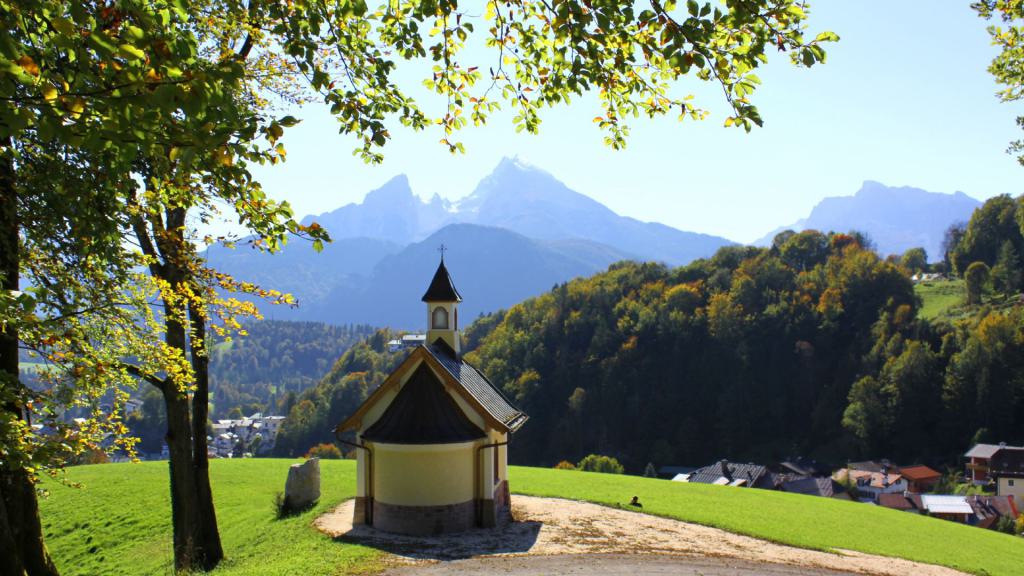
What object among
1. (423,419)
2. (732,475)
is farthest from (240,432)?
(423,419)

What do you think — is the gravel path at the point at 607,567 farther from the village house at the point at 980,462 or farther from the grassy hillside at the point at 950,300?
the grassy hillside at the point at 950,300

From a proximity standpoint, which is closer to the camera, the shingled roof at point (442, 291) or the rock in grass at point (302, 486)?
the rock in grass at point (302, 486)

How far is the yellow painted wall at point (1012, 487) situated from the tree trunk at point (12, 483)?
7293 cm

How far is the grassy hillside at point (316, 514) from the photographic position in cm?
1573

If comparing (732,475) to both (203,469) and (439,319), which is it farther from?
(203,469)

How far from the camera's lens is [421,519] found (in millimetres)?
16859

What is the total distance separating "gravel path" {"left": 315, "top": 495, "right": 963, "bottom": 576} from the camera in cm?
1416

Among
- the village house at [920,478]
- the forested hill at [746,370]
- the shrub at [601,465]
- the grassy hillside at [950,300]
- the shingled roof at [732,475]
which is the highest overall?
the grassy hillside at [950,300]

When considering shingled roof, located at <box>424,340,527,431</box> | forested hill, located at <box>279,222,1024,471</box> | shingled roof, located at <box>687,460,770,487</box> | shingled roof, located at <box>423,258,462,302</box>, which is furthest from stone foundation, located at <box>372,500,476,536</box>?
forested hill, located at <box>279,222,1024,471</box>

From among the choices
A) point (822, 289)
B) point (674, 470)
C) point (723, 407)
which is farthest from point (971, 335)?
point (674, 470)

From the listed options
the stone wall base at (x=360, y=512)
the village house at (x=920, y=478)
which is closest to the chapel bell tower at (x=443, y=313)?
the stone wall base at (x=360, y=512)

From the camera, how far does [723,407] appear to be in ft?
308

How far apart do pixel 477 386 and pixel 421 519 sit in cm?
433

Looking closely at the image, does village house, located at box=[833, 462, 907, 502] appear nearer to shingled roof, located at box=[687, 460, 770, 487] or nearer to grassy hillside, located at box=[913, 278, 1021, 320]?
shingled roof, located at box=[687, 460, 770, 487]
